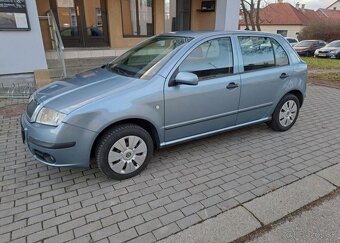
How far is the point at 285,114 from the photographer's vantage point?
4375 mm

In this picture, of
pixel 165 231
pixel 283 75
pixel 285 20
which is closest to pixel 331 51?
pixel 283 75

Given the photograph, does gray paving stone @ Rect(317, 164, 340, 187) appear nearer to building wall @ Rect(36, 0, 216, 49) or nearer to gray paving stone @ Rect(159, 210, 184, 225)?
gray paving stone @ Rect(159, 210, 184, 225)

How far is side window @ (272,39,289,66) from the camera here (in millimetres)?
4094

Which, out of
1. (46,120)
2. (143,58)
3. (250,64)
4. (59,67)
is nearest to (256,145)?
(250,64)

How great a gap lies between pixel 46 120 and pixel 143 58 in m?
1.47

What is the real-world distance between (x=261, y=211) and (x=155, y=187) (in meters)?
1.10

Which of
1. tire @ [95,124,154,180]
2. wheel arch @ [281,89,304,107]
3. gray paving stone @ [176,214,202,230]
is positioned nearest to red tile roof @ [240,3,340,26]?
wheel arch @ [281,89,304,107]

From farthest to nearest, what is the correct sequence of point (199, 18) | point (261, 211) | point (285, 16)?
point (285, 16), point (199, 18), point (261, 211)

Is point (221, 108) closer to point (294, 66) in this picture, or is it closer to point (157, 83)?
point (157, 83)

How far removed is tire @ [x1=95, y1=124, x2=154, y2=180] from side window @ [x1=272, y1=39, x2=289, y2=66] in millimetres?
2382

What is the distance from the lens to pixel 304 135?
14.2 ft

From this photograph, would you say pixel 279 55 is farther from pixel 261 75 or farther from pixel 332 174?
pixel 332 174

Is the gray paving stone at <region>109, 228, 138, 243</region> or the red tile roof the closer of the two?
the gray paving stone at <region>109, 228, 138, 243</region>

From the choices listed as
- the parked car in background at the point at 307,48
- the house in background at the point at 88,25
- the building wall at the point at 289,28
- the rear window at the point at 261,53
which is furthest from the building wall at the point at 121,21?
the building wall at the point at 289,28
